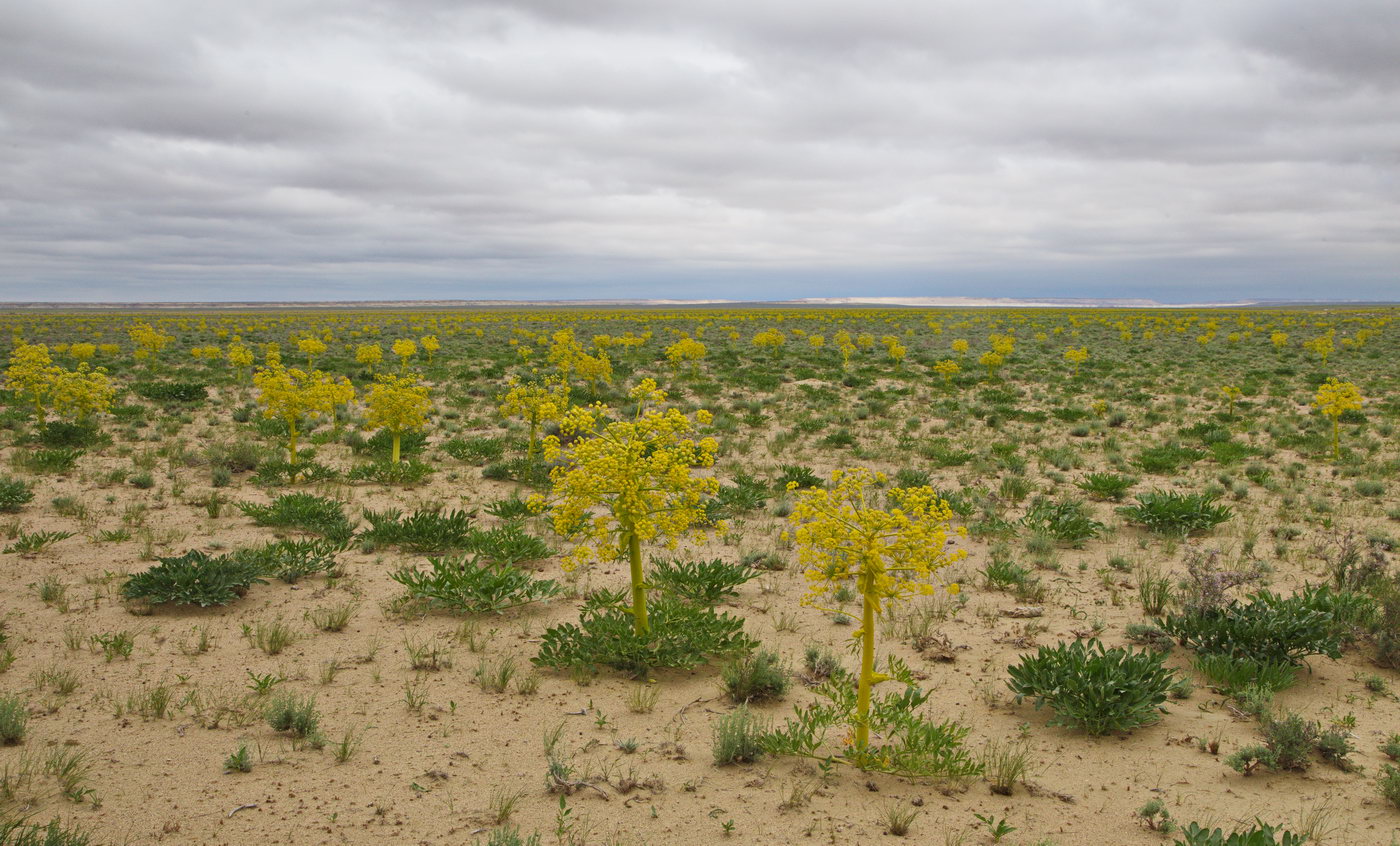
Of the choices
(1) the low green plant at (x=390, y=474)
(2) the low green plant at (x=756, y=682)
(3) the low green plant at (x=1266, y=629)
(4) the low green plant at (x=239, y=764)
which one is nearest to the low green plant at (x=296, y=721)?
(4) the low green plant at (x=239, y=764)

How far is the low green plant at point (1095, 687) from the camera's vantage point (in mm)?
4598

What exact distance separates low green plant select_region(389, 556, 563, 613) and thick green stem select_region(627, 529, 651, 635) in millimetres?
1264

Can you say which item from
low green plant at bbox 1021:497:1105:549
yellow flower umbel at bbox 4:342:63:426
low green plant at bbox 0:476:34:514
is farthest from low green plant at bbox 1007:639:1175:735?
yellow flower umbel at bbox 4:342:63:426

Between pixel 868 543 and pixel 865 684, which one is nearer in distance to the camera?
pixel 868 543

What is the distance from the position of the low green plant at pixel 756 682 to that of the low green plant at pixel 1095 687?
60.1 inches

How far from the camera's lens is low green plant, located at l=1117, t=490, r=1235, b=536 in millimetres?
8727

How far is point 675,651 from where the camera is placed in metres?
5.42

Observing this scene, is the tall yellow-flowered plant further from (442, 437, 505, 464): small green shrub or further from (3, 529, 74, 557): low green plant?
(3, 529, 74, 557): low green plant

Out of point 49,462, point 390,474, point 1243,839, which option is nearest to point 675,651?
point 1243,839

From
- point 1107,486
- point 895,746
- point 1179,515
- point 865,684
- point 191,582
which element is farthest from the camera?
point 1107,486

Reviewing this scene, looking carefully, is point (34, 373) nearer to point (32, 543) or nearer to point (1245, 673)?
point (32, 543)

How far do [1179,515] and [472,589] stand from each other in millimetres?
8016

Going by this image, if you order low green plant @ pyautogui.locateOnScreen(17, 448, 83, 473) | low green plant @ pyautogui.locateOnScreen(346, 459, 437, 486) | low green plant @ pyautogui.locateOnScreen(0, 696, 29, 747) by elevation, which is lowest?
low green plant @ pyautogui.locateOnScreen(0, 696, 29, 747)

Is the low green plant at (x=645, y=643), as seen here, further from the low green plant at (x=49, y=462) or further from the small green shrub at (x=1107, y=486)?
the low green plant at (x=49, y=462)
